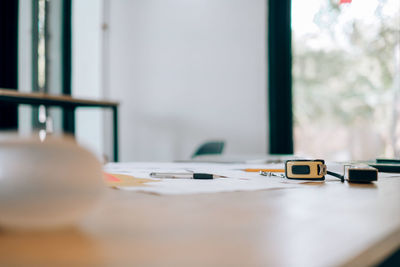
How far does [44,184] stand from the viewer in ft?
1.00

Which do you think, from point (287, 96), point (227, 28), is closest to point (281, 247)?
point (287, 96)

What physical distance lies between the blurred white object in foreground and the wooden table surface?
15mm

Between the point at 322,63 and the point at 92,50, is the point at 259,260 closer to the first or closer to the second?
the point at 322,63

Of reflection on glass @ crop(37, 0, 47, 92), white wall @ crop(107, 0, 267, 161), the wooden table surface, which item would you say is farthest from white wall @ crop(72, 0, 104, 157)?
the wooden table surface

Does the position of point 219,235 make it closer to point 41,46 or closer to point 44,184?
point 44,184

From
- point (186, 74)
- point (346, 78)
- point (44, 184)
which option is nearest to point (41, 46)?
point (186, 74)

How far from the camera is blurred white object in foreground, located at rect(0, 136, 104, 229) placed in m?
0.30

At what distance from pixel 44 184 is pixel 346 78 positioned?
119 inches

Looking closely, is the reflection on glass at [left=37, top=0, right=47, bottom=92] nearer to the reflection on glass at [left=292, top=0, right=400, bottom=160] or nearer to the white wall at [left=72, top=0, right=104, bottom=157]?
the white wall at [left=72, top=0, right=104, bottom=157]

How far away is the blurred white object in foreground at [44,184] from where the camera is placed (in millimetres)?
303

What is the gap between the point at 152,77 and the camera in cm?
390

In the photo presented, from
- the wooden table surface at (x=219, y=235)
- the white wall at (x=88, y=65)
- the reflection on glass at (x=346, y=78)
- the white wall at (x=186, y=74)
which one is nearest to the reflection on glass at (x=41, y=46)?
the white wall at (x=88, y=65)

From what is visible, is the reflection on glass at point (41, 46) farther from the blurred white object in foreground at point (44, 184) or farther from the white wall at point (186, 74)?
the blurred white object in foreground at point (44, 184)

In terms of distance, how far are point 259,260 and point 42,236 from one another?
0.59ft
